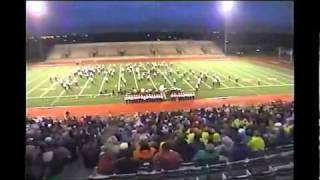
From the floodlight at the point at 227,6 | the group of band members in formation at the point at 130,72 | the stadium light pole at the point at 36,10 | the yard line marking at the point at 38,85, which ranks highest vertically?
the floodlight at the point at 227,6

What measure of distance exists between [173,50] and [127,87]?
0.24 metres

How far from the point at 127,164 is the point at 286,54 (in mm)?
784

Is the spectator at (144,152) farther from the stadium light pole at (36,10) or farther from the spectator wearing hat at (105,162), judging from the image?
the stadium light pole at (36,10)

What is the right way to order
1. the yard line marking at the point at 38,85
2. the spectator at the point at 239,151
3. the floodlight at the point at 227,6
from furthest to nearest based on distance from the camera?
the floodlight at the point at 227,6 → the spectator at the point at 239,151 → the yard line marking at the point at 38,85

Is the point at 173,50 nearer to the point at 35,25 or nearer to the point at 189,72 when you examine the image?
the point at 189,72

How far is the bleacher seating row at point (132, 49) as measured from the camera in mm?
1870

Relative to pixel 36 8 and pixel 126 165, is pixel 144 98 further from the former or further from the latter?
pixel 36 8

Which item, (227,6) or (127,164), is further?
(227,6)

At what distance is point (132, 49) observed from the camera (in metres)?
1.90

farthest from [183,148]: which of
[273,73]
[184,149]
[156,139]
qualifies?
[273,73]

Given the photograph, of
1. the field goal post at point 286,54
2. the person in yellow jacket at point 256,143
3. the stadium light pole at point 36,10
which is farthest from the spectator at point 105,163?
the field goal post at point 286,54

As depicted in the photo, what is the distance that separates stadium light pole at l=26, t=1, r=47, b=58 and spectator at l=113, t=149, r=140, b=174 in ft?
1.65
